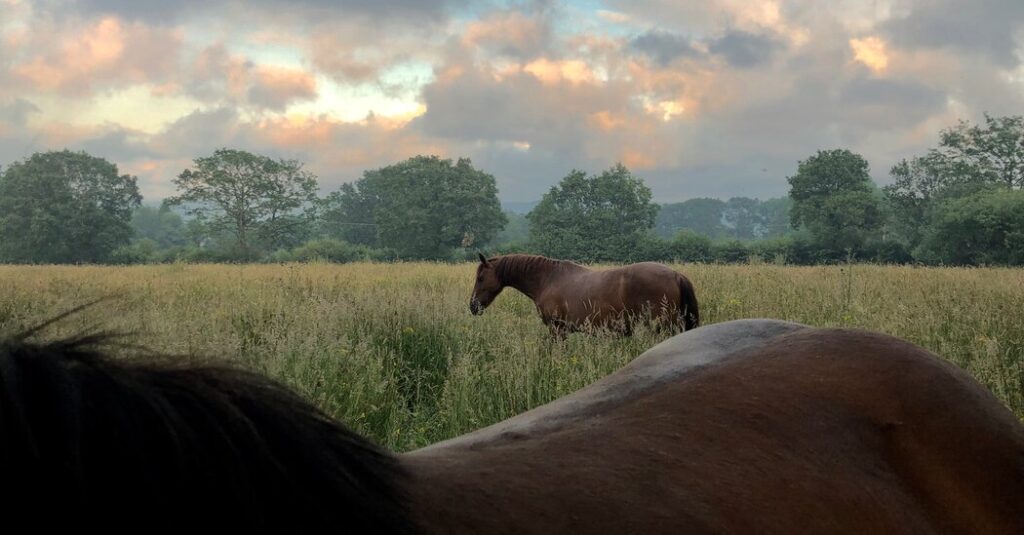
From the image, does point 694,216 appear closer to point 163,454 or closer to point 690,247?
point 690,247

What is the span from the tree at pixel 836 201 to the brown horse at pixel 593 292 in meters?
46.9

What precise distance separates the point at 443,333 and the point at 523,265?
13.0 ft

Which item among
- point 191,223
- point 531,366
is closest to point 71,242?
point 191,223

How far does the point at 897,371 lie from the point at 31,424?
1.94 m

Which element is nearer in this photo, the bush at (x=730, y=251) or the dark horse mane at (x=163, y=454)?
the dark horse mane at (x=163, y=454)

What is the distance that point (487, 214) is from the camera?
64.6 m

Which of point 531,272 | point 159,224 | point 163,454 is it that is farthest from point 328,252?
point 159,224

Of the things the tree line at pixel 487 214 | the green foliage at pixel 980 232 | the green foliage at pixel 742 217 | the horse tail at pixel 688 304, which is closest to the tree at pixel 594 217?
the tree line at pixel 487 214

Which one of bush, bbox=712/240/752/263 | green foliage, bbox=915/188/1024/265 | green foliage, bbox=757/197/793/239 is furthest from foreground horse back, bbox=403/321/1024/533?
green foliage, bbox=757/197/793/239

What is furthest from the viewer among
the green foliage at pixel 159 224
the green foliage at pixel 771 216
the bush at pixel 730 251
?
the green foliage at pixel 771 216

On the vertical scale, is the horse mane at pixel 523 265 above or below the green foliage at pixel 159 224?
below

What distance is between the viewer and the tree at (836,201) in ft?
172

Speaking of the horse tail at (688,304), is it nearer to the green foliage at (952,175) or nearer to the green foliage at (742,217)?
the green foliage at (952,175)

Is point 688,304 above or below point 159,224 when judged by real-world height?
below
